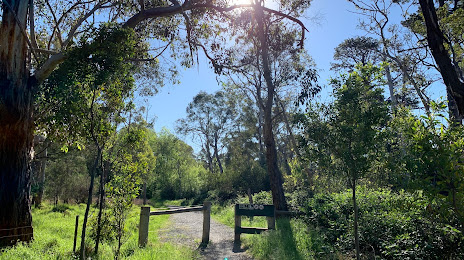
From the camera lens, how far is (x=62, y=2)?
34.6 ft

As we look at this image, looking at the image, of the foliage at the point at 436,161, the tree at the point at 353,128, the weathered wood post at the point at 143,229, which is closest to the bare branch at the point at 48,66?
the weathered wood post at the point at 143,229

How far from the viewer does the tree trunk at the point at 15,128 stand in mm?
6375

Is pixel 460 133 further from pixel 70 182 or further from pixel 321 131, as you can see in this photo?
pixel 70 182

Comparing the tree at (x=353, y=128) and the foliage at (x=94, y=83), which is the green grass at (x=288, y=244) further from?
the foliage at (x=94, y=83)

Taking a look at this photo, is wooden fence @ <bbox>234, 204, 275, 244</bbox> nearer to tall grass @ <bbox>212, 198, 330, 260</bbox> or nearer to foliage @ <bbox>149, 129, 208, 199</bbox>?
tall grass @ <bbox>212, 198, 330, 260</bbox>

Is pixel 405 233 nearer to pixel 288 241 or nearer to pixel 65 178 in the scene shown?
pixel 288 241

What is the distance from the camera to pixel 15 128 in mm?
6715

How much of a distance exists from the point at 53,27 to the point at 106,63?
23.9ft

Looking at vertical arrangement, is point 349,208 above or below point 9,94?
below

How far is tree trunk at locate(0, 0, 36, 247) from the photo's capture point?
6375mm

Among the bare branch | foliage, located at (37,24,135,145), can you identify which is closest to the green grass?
foliage, located at (37,24,135,145)

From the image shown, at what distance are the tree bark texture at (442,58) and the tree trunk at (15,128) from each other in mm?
9227

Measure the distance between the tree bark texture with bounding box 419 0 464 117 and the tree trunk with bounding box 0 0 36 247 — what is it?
923cm

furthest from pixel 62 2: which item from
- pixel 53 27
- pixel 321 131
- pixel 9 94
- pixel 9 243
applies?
pixel 321 131
